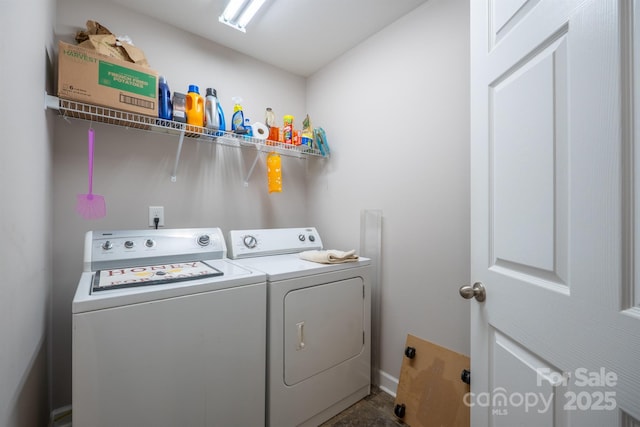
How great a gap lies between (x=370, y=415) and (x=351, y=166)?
Result: 66.2 inches

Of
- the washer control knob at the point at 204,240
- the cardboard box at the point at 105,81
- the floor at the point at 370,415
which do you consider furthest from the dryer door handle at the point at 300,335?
the cardboard box at the point at 105,81

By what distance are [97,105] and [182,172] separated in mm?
639

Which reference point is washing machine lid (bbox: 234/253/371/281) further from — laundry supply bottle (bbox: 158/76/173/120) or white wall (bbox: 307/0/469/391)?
laundry supply bottle (bbox: 158/76/173/120)

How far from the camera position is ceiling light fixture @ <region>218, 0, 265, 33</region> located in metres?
1.57

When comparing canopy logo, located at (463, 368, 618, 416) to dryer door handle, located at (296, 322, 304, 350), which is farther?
dryer door handle, located at (296, 322, 304, 350)

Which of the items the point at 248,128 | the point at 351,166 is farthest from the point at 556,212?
the point at 248,128

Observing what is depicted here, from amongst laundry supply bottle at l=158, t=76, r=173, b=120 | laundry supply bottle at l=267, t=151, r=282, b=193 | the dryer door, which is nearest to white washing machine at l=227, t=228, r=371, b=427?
the dryer door

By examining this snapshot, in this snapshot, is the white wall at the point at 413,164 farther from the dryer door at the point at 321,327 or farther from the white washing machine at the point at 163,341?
the white washing machine at the point at 163,341

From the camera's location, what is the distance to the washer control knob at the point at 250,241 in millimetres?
1807

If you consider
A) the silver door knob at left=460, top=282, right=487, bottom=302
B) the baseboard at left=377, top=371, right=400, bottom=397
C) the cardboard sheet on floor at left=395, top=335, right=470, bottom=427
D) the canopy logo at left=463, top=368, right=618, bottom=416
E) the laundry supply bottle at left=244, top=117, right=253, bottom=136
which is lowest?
the baseboard at left=377, top=371, right=400, bottom=397

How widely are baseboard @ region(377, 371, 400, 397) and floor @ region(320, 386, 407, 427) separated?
3cm

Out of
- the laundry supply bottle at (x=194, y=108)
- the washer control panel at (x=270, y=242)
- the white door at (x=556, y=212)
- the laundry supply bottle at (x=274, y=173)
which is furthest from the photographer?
the laundry supply bottle at (x=274, y=173)

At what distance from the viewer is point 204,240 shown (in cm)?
170

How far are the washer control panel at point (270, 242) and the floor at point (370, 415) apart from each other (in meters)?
1.08
